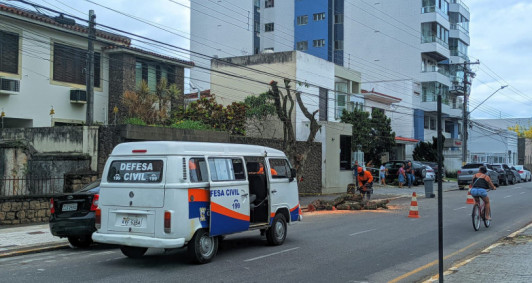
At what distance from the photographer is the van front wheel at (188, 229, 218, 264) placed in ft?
30.4

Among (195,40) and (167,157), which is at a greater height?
(195,40)

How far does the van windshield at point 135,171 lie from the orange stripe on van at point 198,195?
23.3 inches

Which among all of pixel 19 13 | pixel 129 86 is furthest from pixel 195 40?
pixel 19 13

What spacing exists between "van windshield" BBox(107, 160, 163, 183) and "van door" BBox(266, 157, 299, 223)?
2.93m

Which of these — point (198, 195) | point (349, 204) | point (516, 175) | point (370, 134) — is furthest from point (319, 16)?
point (198, 195)

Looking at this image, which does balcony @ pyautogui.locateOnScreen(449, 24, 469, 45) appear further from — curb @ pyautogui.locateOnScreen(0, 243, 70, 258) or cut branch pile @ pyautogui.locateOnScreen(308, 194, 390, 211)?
curb @ pyautogui.locateOnScreen(0, 243, 70, 258)

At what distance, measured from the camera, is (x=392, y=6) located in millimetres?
57656

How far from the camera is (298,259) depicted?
10.1 meters

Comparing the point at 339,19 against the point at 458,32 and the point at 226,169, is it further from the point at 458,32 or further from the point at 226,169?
the point at 226,169

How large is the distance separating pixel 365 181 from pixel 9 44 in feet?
53.9

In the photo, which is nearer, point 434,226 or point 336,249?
point 336,249

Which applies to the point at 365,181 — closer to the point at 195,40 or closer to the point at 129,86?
the point at 129,86

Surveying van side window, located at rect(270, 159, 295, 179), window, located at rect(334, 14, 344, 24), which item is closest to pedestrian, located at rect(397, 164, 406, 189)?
van side window, located at rect(270, 159, 295, 179)

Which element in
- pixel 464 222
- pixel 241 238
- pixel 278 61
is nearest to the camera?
pixel 241 238
